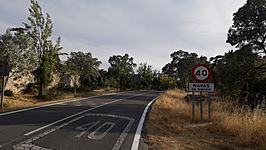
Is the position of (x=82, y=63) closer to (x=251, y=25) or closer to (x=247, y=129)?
(x=251, y=25)

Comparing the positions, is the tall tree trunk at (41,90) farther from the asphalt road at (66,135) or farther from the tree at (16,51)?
the asphalt road at (66,135)

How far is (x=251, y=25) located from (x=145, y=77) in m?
56.0

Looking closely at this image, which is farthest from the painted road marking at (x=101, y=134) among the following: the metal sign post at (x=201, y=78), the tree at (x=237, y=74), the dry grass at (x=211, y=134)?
the tree at (x=237, y=74)

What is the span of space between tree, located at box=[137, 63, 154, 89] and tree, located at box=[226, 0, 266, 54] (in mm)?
53560

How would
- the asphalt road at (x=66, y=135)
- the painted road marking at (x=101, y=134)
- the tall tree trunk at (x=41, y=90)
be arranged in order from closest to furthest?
the asphalt road at (x=66, y=135) → the painted road marking at (x=101, y=134) → the tall tree trunk at (x=41, y=90)

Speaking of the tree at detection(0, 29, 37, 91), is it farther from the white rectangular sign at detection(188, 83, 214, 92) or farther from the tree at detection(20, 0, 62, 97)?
the white rectangular sign at detection(188, 83, 214, 92)

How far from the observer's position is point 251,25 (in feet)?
85.2

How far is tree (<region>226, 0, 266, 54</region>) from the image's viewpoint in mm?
25172

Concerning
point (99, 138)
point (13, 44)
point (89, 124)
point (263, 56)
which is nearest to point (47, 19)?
point (13, 44)

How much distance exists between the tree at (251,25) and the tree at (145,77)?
53.6m

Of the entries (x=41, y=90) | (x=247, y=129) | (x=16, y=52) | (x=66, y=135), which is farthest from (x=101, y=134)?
(x=41, y=90)

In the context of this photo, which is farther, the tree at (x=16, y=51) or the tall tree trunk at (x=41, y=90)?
the tall tree trunk at (x=41, y=90)

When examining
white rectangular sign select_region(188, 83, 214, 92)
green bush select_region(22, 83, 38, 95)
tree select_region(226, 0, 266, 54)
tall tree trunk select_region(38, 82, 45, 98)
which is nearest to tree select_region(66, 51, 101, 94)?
green bush select_region(22, 83, 38, 95)

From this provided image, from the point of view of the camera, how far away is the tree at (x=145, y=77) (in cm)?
8047
